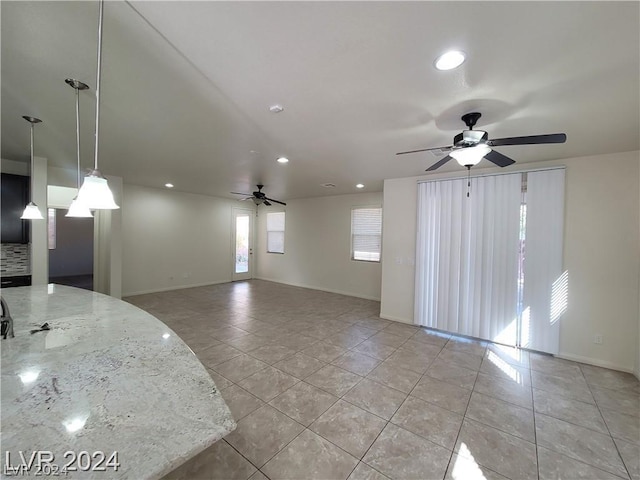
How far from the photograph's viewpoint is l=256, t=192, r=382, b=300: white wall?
6.35m

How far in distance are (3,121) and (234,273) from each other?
5.90 metres

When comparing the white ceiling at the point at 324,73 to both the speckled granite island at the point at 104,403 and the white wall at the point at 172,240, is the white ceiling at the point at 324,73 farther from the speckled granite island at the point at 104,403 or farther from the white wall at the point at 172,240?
the white wall at the point at 172,240

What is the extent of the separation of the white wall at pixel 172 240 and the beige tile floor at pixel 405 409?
10.1 feet

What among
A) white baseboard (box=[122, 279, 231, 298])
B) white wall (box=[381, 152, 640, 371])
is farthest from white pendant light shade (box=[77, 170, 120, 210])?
white baseboard (box=[122, 279, 231, 298])

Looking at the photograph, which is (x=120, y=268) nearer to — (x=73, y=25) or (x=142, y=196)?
(x=142, y=196)

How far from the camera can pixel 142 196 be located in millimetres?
5996

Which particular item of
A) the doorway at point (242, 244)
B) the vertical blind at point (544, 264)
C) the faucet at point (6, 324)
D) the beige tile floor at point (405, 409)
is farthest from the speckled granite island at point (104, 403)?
the doorway at point (242, 244)

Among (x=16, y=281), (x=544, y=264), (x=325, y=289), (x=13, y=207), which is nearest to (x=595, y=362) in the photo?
(x=544, y=264)

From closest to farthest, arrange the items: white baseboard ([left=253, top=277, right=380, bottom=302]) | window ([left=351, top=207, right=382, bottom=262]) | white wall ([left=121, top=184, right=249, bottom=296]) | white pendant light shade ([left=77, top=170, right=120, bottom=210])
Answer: white pendant light shade ([left=77, top=170, right=120, bottom=210]) → white wall ([left=121, top=184, right=249, bottom=296]) → window ([left=351, top=207, right=382, bottom=262]) → white baseboard ([left=253, top=277, right=380, bottom=302])

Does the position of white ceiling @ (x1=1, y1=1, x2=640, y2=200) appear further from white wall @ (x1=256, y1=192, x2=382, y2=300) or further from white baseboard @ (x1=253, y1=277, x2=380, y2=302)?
white baseboard @ (x1=253, y1=277, x2=380, y2=302)

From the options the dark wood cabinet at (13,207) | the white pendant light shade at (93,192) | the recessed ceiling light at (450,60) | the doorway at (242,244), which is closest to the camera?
the recessed ceiling light at (450,60)

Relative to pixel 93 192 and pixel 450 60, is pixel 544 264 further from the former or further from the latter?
pixel 93 192

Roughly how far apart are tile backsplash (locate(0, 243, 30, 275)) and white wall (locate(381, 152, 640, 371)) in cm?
747

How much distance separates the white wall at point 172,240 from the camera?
5863 mm
